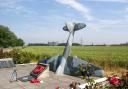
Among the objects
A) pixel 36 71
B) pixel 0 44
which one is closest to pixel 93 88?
pixel 36 71

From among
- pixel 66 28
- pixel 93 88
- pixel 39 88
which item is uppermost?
pixel 66 28

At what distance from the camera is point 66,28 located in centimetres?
2172

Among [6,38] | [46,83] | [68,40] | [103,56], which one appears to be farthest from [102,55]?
[6,38]

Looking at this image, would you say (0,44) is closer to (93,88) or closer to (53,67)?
(53,67)

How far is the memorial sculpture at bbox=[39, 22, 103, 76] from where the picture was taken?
64.3 ft

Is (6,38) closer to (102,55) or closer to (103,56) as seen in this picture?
(102,55)

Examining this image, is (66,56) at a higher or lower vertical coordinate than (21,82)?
higher

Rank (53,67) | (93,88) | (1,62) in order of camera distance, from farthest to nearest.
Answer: (1,62)
(53,67)
(93,88)

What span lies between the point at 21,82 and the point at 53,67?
5.48m

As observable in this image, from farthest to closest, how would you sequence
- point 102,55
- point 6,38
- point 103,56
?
point 6,38, point 102,55, point 103,56

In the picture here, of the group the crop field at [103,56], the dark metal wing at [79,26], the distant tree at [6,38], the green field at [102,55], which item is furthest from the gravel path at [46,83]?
the distant tree at [6,38]

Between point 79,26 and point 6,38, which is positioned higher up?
point 6,38

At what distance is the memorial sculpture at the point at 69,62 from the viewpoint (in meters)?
19.6

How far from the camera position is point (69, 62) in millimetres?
20719
